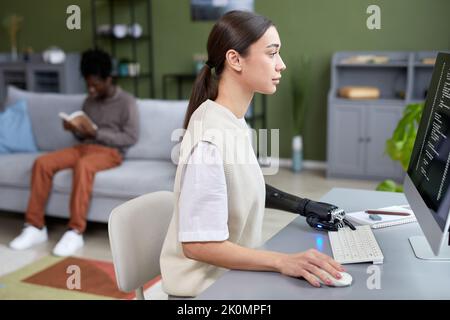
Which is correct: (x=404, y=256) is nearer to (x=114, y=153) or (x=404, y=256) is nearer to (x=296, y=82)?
(x=114, y=153)

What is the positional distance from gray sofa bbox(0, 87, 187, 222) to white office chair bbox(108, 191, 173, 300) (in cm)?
136

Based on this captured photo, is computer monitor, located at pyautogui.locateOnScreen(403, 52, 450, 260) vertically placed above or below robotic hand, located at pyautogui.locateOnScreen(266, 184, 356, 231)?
above

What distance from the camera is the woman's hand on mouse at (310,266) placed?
0.90 meters

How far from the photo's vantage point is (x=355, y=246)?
1074mm

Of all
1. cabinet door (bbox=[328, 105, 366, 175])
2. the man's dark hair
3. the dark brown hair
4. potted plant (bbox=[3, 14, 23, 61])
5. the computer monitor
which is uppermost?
potted plant (bbox=[3, 14, 23, 61])

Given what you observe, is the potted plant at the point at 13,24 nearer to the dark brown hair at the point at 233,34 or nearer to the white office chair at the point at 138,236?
the white office chair at the point at 138,236

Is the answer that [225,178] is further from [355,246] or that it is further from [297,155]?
[297,155]

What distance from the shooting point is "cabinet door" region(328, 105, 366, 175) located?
4.16 m

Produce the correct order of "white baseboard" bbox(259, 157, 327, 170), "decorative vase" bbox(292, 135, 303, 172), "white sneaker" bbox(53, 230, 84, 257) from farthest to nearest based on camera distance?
"white baseboard" bbox(259, 157, 327, 170), "decorative vase" bbox(292, 135, 303, 172), "white sneaker" bbox(53, 230, 84, 257)

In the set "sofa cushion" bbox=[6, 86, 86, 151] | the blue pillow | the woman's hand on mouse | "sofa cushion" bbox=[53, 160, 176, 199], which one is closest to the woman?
the woman's hand on mouse

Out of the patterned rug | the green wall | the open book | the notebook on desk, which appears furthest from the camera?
the green wall

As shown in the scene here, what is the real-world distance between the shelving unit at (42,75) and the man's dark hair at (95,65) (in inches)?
88.1

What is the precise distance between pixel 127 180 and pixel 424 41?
8.17 ft

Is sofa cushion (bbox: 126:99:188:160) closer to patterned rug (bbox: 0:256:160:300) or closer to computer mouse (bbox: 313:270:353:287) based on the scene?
patterned rug (bbox: 0:256:160:300)
